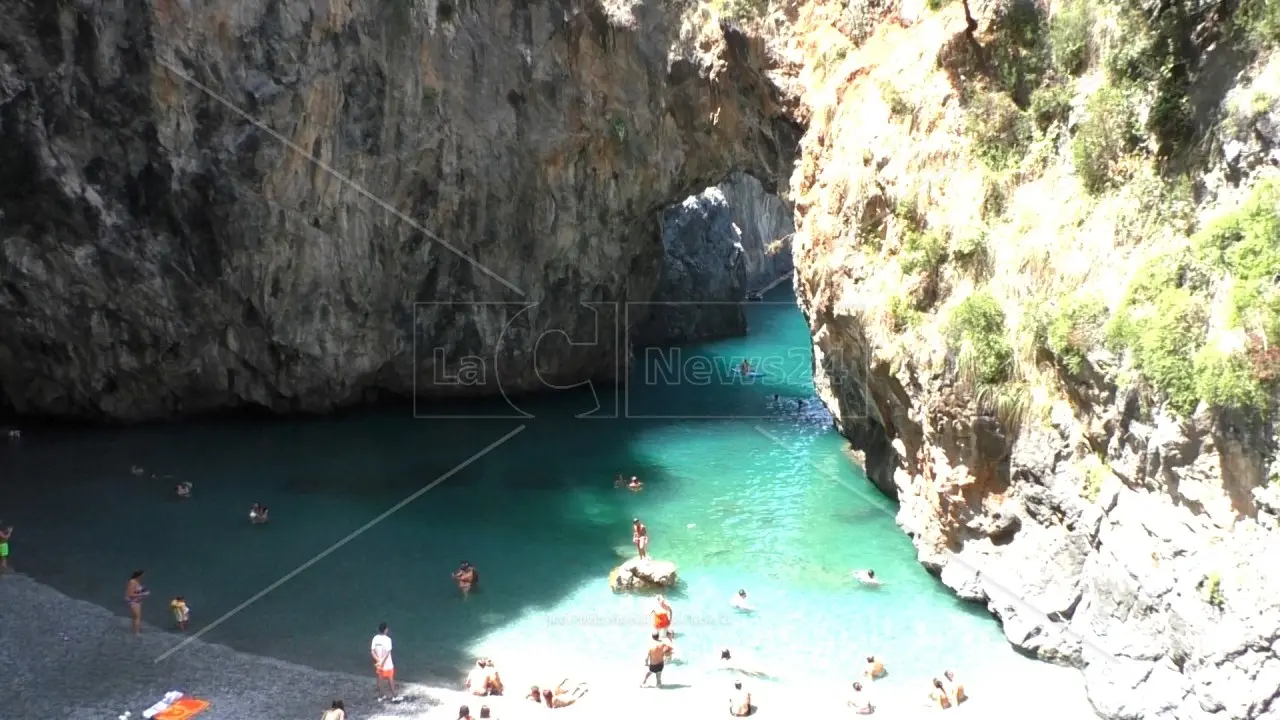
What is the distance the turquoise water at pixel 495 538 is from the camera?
1619 cm

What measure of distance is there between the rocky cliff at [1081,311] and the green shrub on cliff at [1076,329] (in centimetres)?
3

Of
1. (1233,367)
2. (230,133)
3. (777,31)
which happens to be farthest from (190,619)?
(777,31)

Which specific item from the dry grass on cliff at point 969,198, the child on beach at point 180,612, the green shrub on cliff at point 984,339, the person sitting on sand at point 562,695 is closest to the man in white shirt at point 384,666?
the person sitting on sand at point 562,695

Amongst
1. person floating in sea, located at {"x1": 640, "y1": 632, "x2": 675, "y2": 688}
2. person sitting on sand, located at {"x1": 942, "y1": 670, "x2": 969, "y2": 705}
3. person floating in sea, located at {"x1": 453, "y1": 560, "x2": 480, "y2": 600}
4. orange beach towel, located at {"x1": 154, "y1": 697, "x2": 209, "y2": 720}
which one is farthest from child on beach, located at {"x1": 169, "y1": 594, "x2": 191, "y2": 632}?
person sitting on sand, located at {"x1": 942, "y1": 670, "x2": 969, "y2": 705}

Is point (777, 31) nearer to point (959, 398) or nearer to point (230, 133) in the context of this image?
point (959, 398)

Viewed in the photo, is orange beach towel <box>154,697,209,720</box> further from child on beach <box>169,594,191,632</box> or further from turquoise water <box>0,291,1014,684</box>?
child on beach <box>169,594,191,632</box>

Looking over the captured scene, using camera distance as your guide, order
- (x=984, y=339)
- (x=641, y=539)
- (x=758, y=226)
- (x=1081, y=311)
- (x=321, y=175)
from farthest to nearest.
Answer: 1. (x=758, y=226)
2. (x=321, y=175)
3. (x=641, y=539)
4. (x=984, y=339)
5. (x=1081, y=311)

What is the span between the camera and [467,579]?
18.1 m

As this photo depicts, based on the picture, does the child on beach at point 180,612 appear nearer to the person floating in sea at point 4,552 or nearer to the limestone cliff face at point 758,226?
the person floating in sea at point 4,552

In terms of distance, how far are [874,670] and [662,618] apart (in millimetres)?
3712

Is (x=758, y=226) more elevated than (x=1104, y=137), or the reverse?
(x=758, y=226)

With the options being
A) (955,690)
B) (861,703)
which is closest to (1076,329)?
(955,690)

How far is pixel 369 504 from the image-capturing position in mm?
23125

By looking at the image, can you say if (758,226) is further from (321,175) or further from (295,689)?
(295,689)
